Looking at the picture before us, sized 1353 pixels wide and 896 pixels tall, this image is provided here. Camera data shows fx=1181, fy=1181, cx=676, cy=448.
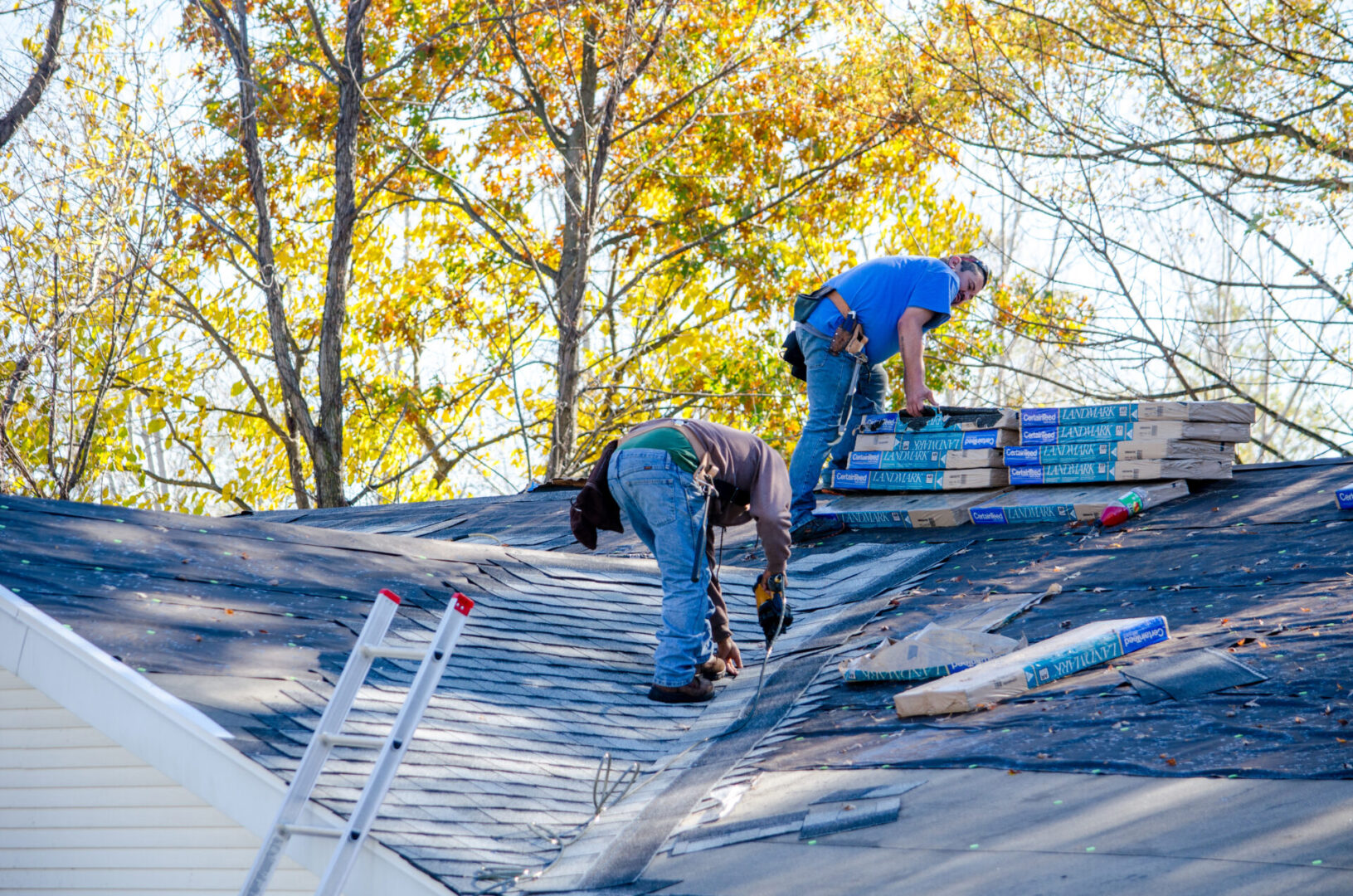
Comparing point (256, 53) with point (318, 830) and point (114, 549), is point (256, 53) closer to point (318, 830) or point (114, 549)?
point (114, 549)

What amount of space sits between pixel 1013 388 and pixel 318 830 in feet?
68.5

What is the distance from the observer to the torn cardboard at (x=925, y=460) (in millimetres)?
7078

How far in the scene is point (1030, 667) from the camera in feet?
12.7

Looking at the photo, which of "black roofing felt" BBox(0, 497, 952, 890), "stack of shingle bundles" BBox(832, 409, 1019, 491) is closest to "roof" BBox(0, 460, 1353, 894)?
"black roofing felt" BBox(0, 497, 952, 890)

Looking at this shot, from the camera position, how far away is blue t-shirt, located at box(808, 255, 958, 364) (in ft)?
21.4

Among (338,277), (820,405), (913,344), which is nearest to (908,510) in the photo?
(820,405)

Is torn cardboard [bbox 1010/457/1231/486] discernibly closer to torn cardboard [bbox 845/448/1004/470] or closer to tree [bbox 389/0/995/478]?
torn cardboard [bbox 845/448/1004/470]

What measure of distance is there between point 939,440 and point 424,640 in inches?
149

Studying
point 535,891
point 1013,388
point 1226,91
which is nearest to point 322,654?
point 535,891

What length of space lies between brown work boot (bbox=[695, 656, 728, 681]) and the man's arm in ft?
7.12

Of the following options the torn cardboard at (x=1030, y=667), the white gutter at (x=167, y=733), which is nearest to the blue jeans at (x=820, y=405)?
the torn cardboard at (x=1030, y=667)

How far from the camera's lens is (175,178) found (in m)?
19.0

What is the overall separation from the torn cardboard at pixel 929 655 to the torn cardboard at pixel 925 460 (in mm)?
2780

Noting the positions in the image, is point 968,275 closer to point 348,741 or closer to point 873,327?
point 873,327
